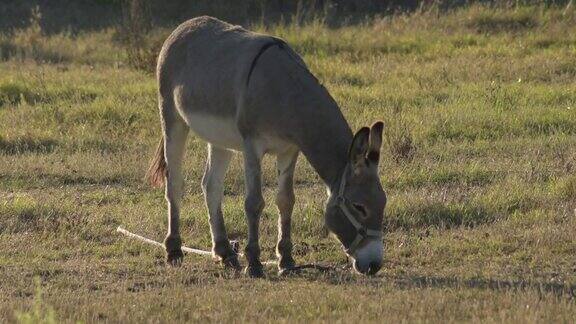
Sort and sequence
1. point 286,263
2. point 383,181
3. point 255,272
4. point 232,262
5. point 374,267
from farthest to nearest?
point 383,181 → point 232,262 → point 286,263 → point 255,272 → point 374,267

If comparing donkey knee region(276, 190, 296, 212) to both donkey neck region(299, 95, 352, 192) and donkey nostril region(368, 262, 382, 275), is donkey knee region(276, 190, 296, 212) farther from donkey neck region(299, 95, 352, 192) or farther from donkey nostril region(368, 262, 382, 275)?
donkey nostril region(368, 262, 382, 275)

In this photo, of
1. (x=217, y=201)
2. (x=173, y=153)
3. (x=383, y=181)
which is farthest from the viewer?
(x=383, y=181)

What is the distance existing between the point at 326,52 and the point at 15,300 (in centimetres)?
1078

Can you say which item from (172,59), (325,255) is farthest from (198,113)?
(325,255)

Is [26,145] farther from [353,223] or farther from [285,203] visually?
[353,223]

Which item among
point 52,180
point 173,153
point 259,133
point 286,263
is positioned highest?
point 259,133

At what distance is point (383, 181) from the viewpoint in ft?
35.6

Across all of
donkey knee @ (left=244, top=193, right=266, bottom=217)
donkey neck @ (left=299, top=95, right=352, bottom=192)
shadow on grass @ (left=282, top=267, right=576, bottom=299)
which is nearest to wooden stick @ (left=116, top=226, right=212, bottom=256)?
donkey knee @ (left=244, top=193, right=266, bottom=217)

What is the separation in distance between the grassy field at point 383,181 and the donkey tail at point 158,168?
380 mm

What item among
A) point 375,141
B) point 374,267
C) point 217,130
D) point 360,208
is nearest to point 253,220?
point 217,130

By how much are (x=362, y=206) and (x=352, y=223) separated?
12cm

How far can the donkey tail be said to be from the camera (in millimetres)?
9484

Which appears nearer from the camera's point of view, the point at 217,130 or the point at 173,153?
the point at 217,130

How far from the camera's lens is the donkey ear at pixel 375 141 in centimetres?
761
